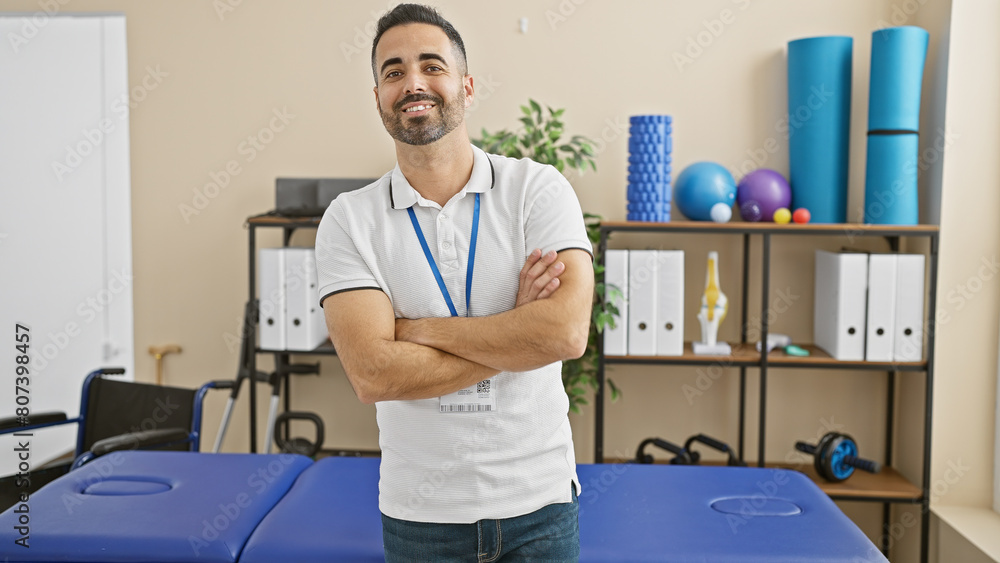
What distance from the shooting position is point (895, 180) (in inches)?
120

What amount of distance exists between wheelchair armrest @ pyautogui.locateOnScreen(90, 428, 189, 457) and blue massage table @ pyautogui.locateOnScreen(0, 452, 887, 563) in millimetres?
102

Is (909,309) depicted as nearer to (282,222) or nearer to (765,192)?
(765,192)

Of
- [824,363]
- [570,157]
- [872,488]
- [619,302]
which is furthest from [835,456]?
[570,157]

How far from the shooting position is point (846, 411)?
11.4ft

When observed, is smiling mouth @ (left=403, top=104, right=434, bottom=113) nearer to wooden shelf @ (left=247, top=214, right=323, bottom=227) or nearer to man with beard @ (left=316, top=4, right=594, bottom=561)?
man with beard @ (left=316, top=4, right=594, bottom=561)

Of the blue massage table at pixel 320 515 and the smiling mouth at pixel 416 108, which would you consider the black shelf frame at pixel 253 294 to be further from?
the smiling mouth at pixel 416 108

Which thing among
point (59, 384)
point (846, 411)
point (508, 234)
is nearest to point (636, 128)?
point (846, 411)

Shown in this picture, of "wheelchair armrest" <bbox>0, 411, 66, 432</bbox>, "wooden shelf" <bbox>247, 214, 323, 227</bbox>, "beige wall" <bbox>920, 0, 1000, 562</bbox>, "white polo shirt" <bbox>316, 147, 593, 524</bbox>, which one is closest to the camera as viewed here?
"white polo shirt" <bbox>316, 147, 593, 524</bbox>

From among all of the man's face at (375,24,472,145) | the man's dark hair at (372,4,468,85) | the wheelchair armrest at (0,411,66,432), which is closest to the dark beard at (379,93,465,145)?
the man's face at (375,24,472,145)

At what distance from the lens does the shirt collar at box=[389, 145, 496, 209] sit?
150 cm

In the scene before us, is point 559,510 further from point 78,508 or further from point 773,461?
point 773,461

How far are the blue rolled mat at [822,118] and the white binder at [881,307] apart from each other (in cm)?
28

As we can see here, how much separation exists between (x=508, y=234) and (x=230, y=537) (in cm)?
106

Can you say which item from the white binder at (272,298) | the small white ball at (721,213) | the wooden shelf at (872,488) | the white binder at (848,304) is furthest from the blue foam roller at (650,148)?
the white binder at (272,298)
